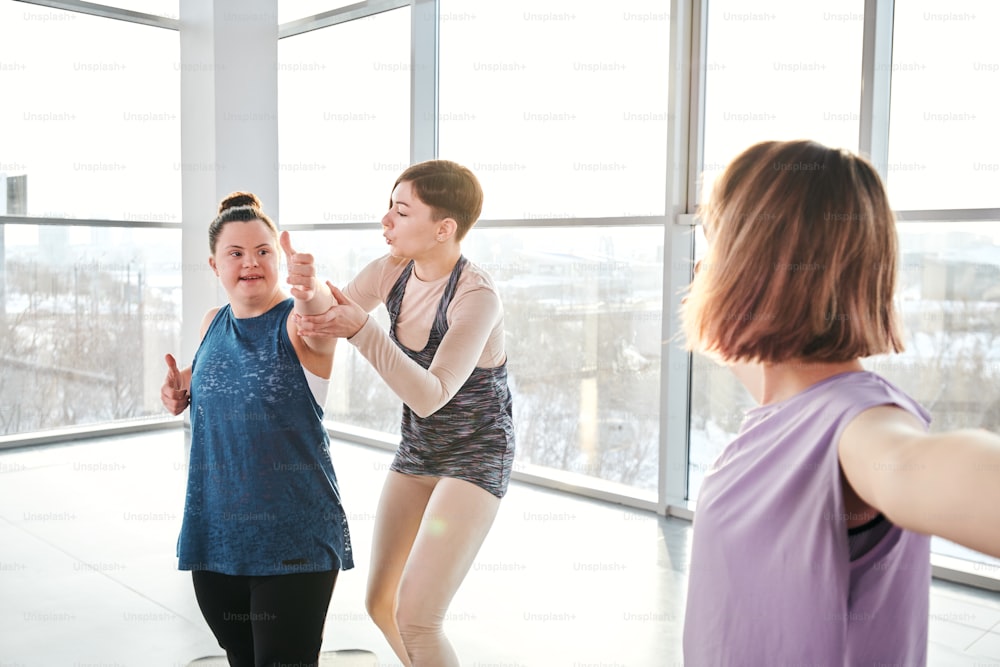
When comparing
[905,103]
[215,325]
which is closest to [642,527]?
[905,103]

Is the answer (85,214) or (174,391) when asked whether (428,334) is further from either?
(85,214)

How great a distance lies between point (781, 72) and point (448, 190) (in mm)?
2544

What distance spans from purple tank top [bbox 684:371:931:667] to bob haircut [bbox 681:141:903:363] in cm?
6

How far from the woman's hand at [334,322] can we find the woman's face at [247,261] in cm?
25

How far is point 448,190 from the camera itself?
91.4 inches

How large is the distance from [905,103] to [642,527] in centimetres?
240

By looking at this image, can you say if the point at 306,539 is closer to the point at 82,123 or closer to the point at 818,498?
the point at 818,498

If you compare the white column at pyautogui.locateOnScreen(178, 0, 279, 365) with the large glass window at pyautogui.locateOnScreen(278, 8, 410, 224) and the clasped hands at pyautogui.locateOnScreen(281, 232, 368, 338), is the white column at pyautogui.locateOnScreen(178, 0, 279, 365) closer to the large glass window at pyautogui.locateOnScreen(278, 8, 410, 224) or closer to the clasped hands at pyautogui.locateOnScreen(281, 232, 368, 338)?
the large glass window at pyautogui.locateOnScreen(278, 8, 410, 224)

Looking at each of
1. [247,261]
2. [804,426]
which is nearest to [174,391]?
[247,261]

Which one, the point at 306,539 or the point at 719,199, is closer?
the point at 719,199

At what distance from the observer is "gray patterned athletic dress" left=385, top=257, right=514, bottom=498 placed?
2172 mm

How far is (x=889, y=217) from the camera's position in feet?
3.00

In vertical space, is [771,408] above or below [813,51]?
below

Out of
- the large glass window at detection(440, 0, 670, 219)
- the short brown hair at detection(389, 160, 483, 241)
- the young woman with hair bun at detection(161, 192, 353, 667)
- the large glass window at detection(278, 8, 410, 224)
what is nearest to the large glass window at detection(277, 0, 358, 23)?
the large glass window at detection(278, 8, 410, 224)
